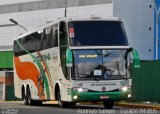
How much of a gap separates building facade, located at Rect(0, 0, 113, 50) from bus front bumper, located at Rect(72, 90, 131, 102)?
5773cm

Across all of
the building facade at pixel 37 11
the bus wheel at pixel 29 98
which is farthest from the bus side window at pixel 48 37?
the building facade at pixel 37 11

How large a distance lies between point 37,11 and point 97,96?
6744cm

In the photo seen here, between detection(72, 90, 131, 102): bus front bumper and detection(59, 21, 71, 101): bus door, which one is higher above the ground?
detection(59, 21, 71, 101): bus door

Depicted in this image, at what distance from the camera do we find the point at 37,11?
90.2m

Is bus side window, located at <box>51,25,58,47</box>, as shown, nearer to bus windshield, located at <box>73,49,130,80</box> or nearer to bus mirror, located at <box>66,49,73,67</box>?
bus windshield, located at <box>73,49,130,80</box>

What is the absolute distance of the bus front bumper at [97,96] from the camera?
2369cm

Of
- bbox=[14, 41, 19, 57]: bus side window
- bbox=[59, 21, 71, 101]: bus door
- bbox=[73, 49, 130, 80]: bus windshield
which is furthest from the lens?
bbox=[14, 41, 19, 57]: bus side window

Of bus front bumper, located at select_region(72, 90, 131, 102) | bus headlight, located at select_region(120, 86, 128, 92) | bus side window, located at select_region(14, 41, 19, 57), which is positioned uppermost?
bus side window, located at select_region(14, 41, 19, 57)

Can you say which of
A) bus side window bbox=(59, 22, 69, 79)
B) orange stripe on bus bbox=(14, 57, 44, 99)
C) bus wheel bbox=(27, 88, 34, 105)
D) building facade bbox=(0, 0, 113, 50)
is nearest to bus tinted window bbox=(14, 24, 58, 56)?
orange stripe on bus bbox=(14, 57, 44, 99)

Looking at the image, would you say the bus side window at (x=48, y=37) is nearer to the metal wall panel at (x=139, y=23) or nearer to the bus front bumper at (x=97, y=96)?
the bus front bumper at (x=97, y=96)

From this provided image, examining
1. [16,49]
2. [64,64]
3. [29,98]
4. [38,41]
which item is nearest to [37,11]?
[16,49]

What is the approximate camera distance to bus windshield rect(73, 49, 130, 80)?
23.6m

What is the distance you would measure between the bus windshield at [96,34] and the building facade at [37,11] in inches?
2237

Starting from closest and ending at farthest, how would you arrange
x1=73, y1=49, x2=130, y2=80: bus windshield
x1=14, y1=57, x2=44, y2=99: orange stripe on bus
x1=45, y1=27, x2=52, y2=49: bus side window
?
x1=73, y1=49, x2=130, y2=80: bus windshield < x1=45, y1=27, x2=52, y2=49: bus side window < x1=14, y1=57, x2=44, y2=99: orange stripe on bus
